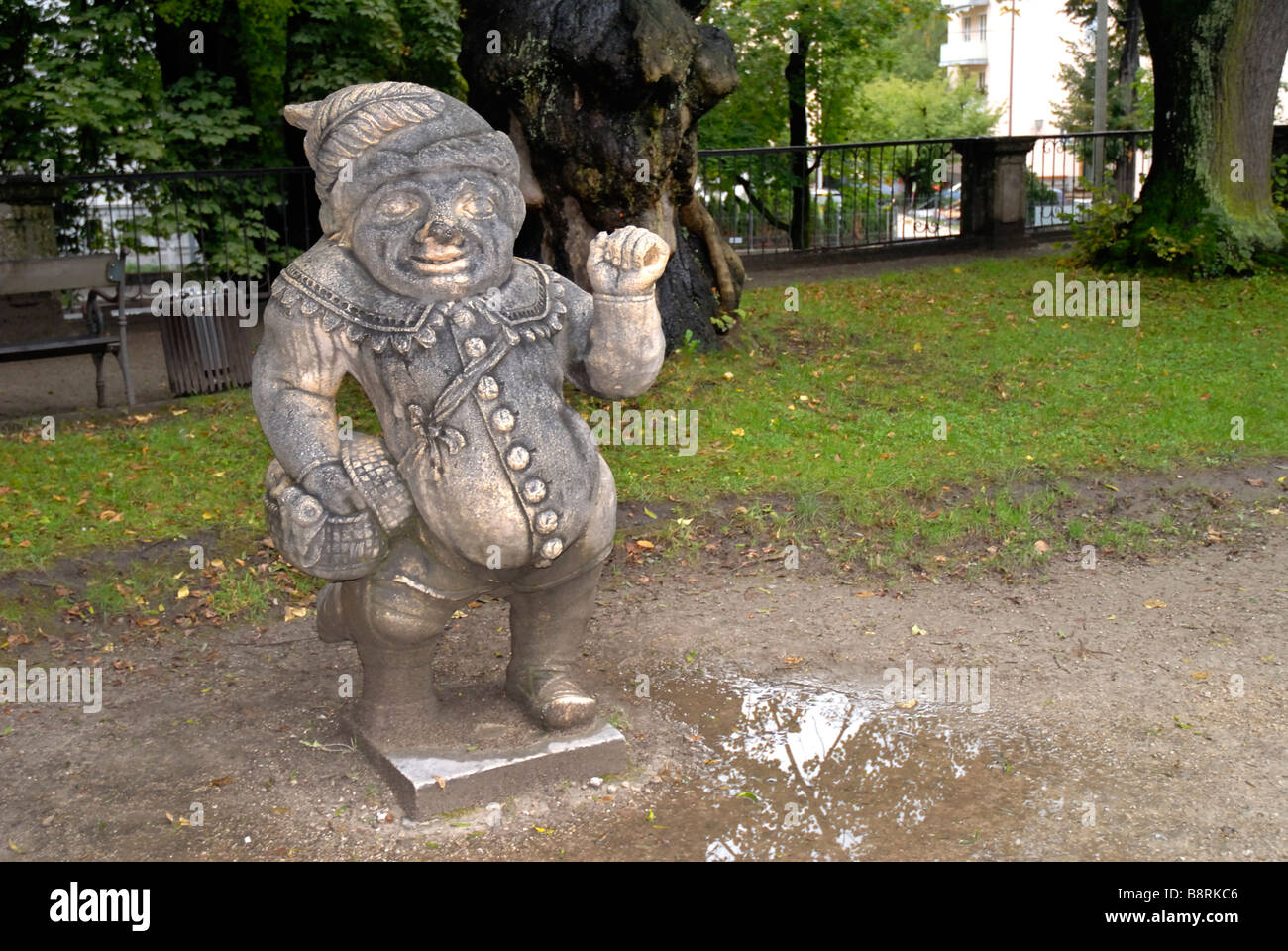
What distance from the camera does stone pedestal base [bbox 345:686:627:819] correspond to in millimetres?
4059

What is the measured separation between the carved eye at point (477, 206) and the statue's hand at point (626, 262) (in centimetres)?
33

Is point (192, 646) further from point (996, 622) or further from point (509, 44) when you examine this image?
point (509, 44)

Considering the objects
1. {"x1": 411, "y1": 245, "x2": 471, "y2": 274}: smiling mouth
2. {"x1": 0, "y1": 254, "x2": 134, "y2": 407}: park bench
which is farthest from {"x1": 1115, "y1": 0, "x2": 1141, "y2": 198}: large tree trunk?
{"x1": 411, "y1": 245, "x2": 471, "y2": 274}: smiling mouth

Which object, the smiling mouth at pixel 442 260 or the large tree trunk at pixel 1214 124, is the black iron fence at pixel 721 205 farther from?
the smiling mouth at pixel 442 260

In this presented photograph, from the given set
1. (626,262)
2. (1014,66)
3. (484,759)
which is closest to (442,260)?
(626,262)

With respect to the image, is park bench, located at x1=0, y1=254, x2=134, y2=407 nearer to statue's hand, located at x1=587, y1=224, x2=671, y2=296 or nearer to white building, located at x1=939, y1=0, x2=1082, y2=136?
statue's hand, located at x1=587, y1=224, x2=671, y2=296

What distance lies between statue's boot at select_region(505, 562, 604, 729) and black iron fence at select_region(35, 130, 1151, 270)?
836 cm

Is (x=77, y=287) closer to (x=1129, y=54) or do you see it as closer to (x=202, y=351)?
(x=202, y=351)

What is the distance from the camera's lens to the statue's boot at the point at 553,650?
428 cm

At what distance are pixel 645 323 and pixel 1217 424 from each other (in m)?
5.36

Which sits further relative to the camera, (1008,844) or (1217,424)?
(1217,424)

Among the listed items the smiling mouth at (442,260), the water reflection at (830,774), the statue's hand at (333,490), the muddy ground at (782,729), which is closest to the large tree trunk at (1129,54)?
the muddy ground at (782,729)

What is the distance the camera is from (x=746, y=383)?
9219 millimetres

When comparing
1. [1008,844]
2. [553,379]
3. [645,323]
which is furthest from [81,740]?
Result: [1008,844]
